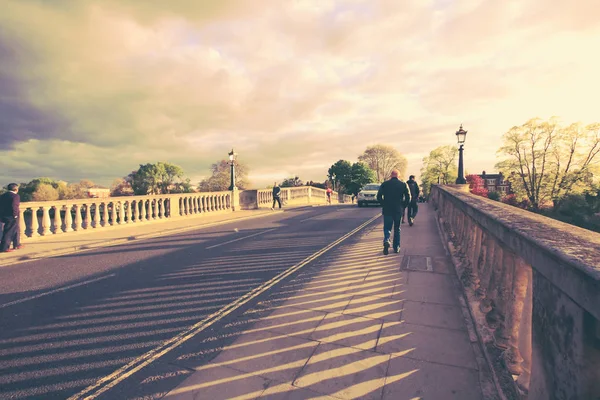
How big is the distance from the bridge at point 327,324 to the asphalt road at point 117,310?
24 millimetres

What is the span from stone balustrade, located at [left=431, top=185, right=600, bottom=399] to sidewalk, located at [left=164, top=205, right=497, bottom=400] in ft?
1.13

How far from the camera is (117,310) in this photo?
4355 mm

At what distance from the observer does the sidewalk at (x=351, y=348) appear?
2596 mm

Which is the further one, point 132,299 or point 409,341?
point 132,299

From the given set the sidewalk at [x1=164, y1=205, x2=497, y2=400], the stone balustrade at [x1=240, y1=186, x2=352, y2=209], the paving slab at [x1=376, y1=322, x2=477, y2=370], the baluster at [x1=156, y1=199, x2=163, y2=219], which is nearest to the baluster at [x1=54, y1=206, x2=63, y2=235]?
the baluster at [x1=156, y1=199, x2=163, y2=219]

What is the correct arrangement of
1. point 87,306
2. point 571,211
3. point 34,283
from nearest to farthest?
point 87,306 → point 34,283 → point 571,211

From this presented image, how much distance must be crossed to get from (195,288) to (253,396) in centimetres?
302

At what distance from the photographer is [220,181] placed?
62.7 m

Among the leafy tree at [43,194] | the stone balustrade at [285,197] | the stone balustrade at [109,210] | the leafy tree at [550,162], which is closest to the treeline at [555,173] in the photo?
the leafy tree at [550,162]

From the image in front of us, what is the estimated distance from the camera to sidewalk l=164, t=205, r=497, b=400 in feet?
8.52

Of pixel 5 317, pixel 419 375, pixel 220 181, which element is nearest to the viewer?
pixel 419 375

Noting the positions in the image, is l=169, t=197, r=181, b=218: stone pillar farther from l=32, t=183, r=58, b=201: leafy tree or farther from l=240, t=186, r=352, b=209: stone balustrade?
l=32, t=183, r=58, b=201: leafy tree

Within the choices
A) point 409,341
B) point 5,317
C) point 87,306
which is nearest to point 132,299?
point 87,306

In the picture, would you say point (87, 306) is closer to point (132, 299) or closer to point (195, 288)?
point (132, 299)
